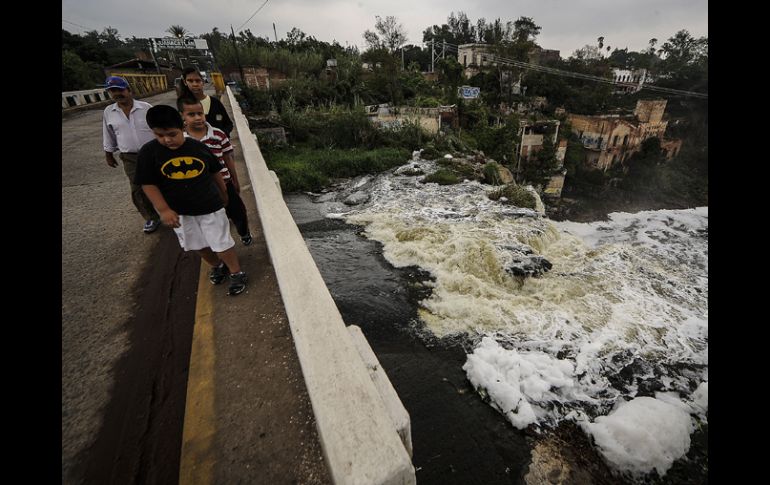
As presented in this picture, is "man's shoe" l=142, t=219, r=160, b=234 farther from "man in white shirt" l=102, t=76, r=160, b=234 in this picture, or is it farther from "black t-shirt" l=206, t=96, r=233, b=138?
"black t-shirt" l=206, t=96, r=233, b=138

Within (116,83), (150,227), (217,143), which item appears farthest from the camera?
(150,227)

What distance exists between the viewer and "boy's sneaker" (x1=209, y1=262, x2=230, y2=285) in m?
2.80

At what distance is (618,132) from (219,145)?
31269mm

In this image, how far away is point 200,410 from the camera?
1.84 meters

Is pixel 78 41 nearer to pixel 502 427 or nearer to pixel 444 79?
pixel 444 79

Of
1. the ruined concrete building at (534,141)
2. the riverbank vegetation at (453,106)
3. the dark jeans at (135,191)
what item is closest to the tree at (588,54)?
the riverbank vegetation at (453,106)

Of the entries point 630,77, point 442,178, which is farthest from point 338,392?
point 630,77

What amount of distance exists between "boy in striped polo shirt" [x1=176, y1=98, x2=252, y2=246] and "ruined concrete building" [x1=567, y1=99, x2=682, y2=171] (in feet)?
97.5

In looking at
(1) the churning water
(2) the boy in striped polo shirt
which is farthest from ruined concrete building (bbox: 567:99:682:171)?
(2) the boy in striped polo shirt

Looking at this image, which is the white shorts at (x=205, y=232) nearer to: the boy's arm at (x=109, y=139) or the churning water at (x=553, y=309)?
the boy's arm at (x=109, y=139)

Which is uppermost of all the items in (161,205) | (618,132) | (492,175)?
(161,205)

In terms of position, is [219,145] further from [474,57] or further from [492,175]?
[474,57]

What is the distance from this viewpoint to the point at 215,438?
67.1 inches

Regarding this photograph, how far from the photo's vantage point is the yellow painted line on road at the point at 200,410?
1.59 meters
